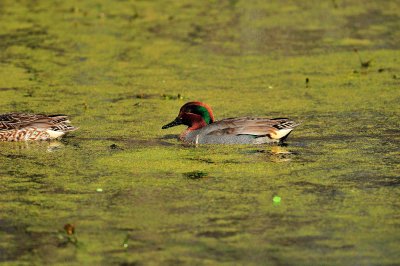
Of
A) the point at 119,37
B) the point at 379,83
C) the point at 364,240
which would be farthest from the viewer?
the point at 119,37

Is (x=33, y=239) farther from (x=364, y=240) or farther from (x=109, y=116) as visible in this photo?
(x=109, y=116)

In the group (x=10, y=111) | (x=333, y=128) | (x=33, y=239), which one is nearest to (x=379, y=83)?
(x=333, y=128)

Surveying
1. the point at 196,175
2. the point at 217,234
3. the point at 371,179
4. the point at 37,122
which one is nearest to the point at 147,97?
the point at 37,122

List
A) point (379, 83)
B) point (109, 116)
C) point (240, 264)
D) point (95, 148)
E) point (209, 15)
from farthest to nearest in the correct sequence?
point (209, 15), point (379, 83), point (109, 116), point (95, 148), point (240, 264)

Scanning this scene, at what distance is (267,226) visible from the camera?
6.66m

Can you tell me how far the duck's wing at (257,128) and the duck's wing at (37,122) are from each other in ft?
4.16

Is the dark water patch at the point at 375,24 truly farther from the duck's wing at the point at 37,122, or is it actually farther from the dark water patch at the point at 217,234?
the dark water patch at the point at 217,234

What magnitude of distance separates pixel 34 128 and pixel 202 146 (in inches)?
57.8

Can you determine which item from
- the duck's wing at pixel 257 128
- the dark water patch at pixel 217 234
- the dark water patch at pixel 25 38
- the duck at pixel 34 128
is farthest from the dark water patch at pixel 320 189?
the dark water patch at pixel 25 38

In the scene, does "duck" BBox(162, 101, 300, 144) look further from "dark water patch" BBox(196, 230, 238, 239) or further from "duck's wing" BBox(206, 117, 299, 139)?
"dark water patch" BBox(196, 230, 238, 239)

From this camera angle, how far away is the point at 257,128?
30.1 ft

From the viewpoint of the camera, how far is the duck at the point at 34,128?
31.1ft

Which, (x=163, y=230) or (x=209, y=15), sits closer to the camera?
(x=163, y=230)

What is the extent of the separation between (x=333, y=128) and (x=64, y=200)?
3151 mm
